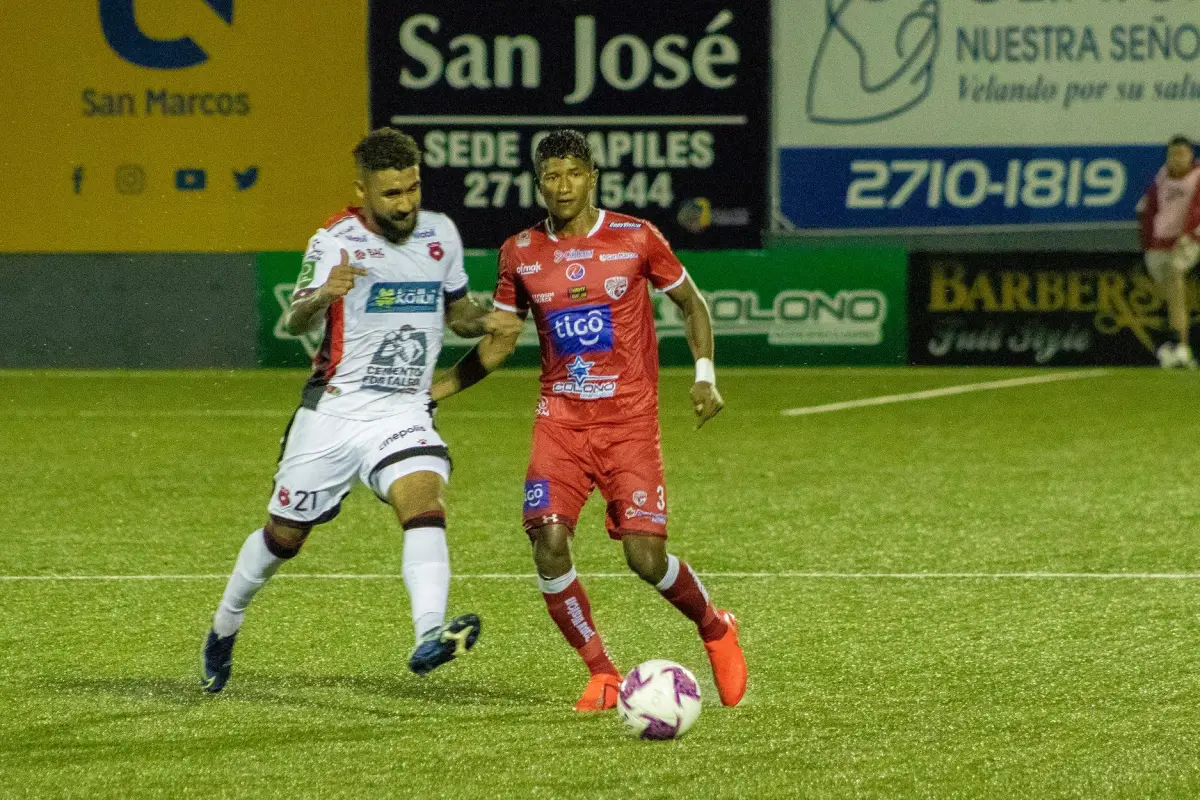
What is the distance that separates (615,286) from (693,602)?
3.20 feet

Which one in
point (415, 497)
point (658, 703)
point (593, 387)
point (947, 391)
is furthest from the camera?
point (947, 391)

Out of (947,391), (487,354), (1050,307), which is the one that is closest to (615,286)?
(487,354)

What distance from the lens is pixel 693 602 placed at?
20.3 ft

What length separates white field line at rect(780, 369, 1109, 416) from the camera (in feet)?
50.5

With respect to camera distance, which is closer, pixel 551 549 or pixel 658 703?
pixel 658 703

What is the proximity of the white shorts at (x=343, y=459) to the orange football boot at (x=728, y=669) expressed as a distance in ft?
3.14

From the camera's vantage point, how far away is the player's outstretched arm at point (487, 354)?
6164mm

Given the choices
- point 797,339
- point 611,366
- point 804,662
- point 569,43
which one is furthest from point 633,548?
point 569,43

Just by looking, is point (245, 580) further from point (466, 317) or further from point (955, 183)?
point (955, 183)

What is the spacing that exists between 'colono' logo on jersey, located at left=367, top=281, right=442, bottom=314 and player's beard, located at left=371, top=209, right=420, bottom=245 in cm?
14

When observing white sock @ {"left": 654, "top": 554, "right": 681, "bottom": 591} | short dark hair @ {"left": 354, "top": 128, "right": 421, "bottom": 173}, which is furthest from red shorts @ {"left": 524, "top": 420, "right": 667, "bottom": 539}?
short dark hair @ {"left": 354, "top": 128, "right": 421, "bottom": 173}

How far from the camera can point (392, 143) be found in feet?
19.5

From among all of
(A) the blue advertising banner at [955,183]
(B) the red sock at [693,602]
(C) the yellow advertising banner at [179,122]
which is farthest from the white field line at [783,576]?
(A) the blue advertising banner at [955,183]

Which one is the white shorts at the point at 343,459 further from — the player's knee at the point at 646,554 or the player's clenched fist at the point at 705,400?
the player's clenched fist at the point at 705,400
